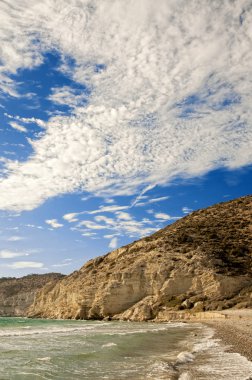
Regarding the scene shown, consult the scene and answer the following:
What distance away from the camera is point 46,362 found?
15.6m

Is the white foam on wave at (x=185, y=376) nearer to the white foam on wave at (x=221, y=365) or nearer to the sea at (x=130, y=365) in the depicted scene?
the sea at (x=130, y=365)

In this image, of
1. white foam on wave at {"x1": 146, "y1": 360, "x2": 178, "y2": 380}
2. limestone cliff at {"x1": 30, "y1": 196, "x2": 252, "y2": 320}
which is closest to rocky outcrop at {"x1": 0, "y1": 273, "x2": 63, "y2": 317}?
limestone cliff at {"x1": 30, "y1": 196, "x2": 252, "y2": 320}

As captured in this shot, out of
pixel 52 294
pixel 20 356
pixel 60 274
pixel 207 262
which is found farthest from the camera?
pixel 60 274

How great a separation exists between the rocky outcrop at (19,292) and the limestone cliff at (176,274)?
270 ft

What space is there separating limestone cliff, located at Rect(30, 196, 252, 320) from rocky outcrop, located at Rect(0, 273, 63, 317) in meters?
82.4

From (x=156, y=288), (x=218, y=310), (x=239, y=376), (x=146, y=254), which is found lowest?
(x=239, y=376)

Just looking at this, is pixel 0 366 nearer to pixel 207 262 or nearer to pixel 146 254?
pixel 207 262

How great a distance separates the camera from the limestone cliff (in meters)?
50.4

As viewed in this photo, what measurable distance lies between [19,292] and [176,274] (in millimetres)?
124525

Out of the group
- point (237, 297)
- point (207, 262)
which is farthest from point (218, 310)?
point (207, 262)

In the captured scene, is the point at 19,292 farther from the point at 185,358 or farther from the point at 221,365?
the point at 221,365

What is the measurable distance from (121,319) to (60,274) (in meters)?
127

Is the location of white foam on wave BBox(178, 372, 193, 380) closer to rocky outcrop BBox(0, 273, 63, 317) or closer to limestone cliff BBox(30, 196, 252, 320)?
limestone cliff BBox(30, 196, 252, 320)

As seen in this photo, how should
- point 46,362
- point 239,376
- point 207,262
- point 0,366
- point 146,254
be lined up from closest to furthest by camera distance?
1. point 239,376
2. point 0,366
3. point 46,362
4. point 207,262
5. point 146,254
